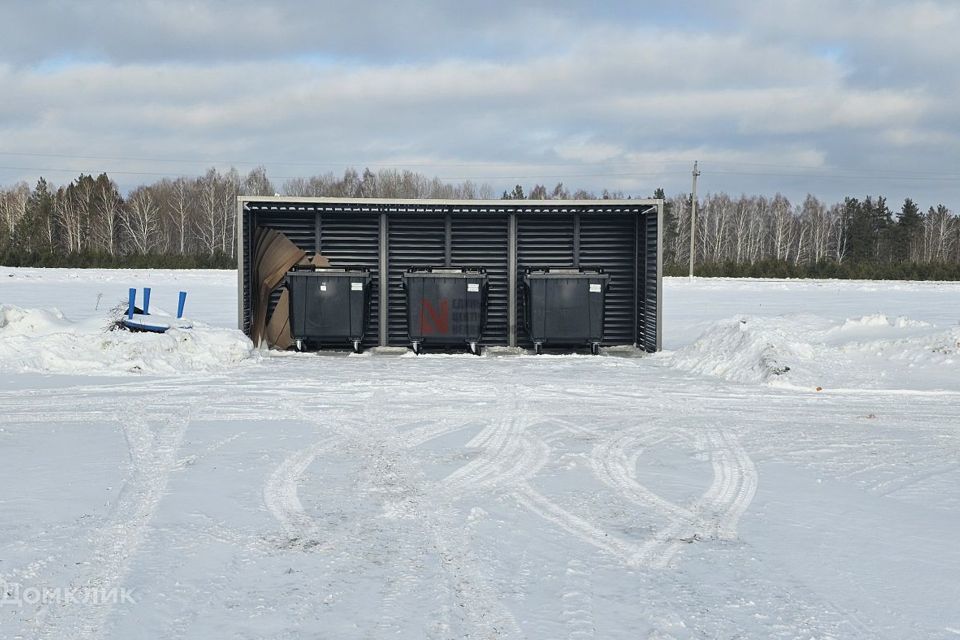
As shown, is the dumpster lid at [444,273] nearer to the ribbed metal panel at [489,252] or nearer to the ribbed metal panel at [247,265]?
the ribbed metal panel at [489,252]

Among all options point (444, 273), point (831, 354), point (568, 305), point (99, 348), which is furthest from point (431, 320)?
point (831, 354)

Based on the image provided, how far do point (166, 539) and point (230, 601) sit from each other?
0.93m

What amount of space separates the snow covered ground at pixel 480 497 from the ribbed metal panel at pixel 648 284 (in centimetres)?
286

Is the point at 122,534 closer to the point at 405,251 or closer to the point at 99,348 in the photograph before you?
the point at 99,348

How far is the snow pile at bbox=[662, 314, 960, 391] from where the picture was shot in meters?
10.1

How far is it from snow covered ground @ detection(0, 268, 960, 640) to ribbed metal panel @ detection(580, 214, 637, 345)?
13.6 ft

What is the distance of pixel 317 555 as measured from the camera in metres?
4.09

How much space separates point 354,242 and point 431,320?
2284mm

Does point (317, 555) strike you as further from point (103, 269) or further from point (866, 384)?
point (103, 269)

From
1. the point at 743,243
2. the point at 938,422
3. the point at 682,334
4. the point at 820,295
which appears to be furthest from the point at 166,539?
the point at 743,243

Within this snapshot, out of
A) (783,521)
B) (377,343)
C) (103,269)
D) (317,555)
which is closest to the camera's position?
(317,555)

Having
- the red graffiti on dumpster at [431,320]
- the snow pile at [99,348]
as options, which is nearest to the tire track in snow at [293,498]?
the snow pile at [99,348]

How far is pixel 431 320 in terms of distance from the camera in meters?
14.0

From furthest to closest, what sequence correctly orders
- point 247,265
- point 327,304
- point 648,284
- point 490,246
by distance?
point 490,246
point 648,284
point 247,265
point 327,304
